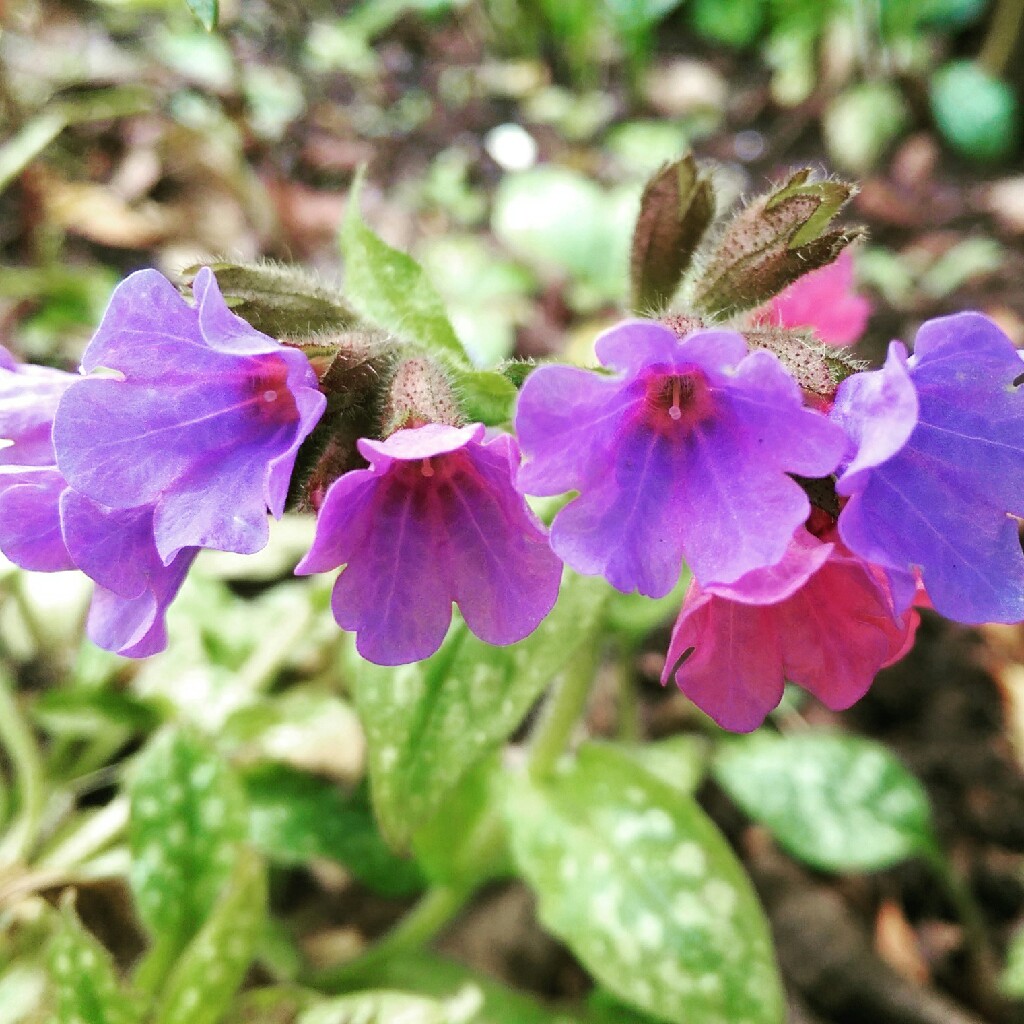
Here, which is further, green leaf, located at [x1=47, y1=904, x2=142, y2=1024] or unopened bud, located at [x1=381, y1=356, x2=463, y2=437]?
green leaf, located at [x1=47, y1=904, x2=142, y2=1024]

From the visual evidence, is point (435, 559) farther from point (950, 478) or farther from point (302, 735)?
point (302, 735)

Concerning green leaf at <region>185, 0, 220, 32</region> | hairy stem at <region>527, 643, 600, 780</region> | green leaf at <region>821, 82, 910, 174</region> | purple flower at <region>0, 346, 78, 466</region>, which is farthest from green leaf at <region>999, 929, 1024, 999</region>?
green leaf at <region>821, 82, 910, 174</region>

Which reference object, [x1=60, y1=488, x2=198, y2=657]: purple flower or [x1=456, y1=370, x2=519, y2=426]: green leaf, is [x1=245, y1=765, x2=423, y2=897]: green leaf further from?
[x1=456, y1=370, x2=519, y2=426]: green leaf

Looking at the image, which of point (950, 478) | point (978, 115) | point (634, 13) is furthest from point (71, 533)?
point (978, 115)

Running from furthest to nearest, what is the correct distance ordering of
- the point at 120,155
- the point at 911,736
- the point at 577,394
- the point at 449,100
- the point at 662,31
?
the point at 662,31
the point at 449,100
the point at 120,155
the point at 911,736
the point at 577,394

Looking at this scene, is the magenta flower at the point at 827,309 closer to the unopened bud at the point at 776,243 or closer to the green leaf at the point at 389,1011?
the unopened bud at the point at 776,243

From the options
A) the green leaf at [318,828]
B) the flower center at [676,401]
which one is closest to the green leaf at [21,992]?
the green leaf at [318,828]

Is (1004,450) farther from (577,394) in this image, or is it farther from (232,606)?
(232,606)

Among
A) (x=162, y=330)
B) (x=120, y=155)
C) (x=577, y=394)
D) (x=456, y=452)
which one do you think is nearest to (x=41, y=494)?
(x=162, y=330)
